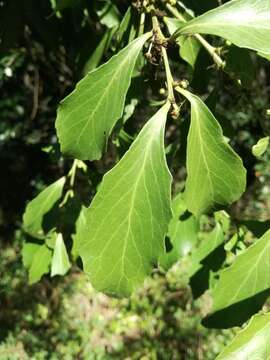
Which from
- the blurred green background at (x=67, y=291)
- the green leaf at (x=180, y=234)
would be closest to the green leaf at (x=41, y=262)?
the green leaf at (x=180, y=234)

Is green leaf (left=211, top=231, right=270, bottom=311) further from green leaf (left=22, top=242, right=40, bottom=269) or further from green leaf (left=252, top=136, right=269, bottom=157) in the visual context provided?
green leaf (left=22, top=242, right=40, bottom=269)

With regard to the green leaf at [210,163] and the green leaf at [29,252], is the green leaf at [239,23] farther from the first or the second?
the green leaf at [29,252]

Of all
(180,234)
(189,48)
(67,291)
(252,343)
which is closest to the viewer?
(252,343)

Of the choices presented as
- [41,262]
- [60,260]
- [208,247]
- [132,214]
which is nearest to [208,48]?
[132,214]

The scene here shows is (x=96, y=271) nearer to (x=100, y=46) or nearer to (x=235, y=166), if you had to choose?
(x=235, y=166)

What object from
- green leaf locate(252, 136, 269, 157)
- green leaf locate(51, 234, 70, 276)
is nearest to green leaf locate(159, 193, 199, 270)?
green leaf locate(51, 234, 70, 276)

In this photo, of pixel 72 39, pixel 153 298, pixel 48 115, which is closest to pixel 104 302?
pixel 153 298

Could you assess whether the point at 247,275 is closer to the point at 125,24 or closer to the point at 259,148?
the point at 259,148
